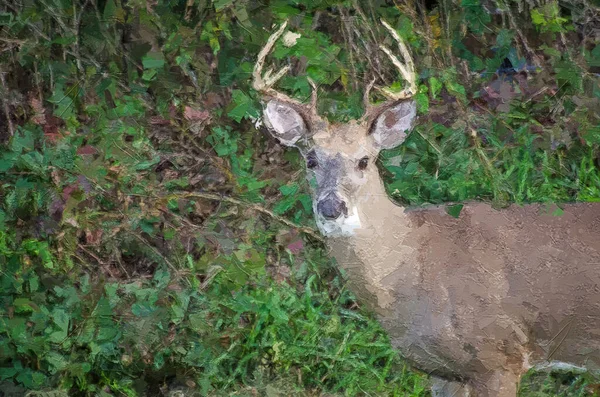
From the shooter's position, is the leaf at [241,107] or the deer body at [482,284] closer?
the deer body at [482,284]

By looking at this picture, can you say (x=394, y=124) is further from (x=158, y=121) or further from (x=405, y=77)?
(x=158, y=121)

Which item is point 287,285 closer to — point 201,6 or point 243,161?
point 243,161

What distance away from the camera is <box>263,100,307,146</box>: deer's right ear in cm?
327

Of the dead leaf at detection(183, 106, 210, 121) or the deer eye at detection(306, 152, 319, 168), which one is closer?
the deer eye at detection(306, 152, 319, 168)

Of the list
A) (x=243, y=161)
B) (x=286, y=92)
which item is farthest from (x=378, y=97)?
(x=243, y=161)

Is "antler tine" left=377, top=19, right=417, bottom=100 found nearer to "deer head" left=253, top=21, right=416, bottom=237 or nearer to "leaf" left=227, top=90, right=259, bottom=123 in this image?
"deer head" left=253, top=21, right=416, bottom=237

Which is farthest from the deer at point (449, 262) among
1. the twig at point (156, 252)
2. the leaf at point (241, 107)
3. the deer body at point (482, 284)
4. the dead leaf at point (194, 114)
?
the twig at point (156, 252)

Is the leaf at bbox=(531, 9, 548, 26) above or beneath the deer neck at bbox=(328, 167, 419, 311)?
above

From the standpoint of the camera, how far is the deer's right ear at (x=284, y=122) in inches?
129

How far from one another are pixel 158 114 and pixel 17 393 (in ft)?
4.43

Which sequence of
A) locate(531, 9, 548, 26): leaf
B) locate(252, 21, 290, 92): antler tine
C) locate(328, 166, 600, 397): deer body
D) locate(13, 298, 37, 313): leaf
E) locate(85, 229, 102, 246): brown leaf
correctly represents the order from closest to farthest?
locate(328, 166, 600, 397): deer body → locate(252, 21, 290, 92): antler tine → locate(531, 9, 548, 26): leaf → locate(13, 298, 37, 313): leaf → locate(85, 229, 102, 246): brown leaf

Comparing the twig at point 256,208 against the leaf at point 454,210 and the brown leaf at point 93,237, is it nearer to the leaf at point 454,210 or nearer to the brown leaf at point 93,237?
the brown leaf at point 93,237

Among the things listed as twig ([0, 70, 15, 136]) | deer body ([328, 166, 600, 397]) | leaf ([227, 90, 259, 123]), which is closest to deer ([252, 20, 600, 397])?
deer body ([328, 166, 600, 397])

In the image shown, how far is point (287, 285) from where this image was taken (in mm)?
3857
